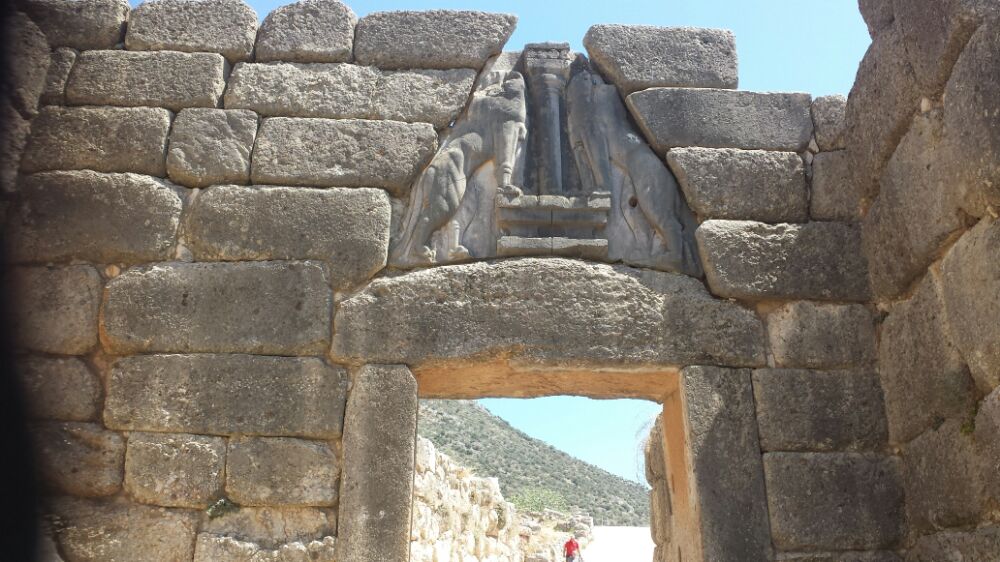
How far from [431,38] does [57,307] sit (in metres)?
2.36

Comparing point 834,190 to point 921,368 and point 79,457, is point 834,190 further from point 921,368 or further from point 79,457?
point 79,457

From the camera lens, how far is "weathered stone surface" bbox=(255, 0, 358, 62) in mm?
4590

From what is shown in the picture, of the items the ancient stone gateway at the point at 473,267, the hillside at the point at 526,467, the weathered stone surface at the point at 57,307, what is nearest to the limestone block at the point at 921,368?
the ancient stone gateway at the point at 473,267

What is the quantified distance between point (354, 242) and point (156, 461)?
1347 millimetres

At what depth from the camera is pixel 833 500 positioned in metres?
3.78

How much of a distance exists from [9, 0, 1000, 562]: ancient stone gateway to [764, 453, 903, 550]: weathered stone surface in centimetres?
1

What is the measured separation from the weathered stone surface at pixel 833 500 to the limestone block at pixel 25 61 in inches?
162

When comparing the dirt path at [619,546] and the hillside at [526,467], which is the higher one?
the hillside at [526,467]

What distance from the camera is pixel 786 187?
14.5ft

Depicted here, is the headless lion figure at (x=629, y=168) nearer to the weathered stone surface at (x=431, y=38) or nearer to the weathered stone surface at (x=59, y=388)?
the weathered stone surface at (x=431, y=38)

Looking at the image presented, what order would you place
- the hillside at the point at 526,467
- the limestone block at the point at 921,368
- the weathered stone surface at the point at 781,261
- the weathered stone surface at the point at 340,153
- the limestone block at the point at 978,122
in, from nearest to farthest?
the limestone block at the point at 978,122 < the limestone block at the point at 921,368 < the weathered stone surface at the point at 781,261 < the weathered stone surface at the point at 340,153 < the hillside at the point at 526,467

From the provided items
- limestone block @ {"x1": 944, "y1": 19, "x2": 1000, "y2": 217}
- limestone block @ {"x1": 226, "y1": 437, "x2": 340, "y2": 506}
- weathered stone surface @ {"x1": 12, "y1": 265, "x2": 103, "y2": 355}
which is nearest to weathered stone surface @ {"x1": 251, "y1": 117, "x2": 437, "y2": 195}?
weathered stone surface @ {"x1": 12, "y1": 265, "x2": 103, "y2": 355}

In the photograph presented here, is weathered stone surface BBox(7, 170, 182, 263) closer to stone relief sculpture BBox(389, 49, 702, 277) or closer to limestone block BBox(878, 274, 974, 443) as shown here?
stone relief sculpture BBox(389, 49, 702, 277)

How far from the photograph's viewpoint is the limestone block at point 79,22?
14.9 ft
